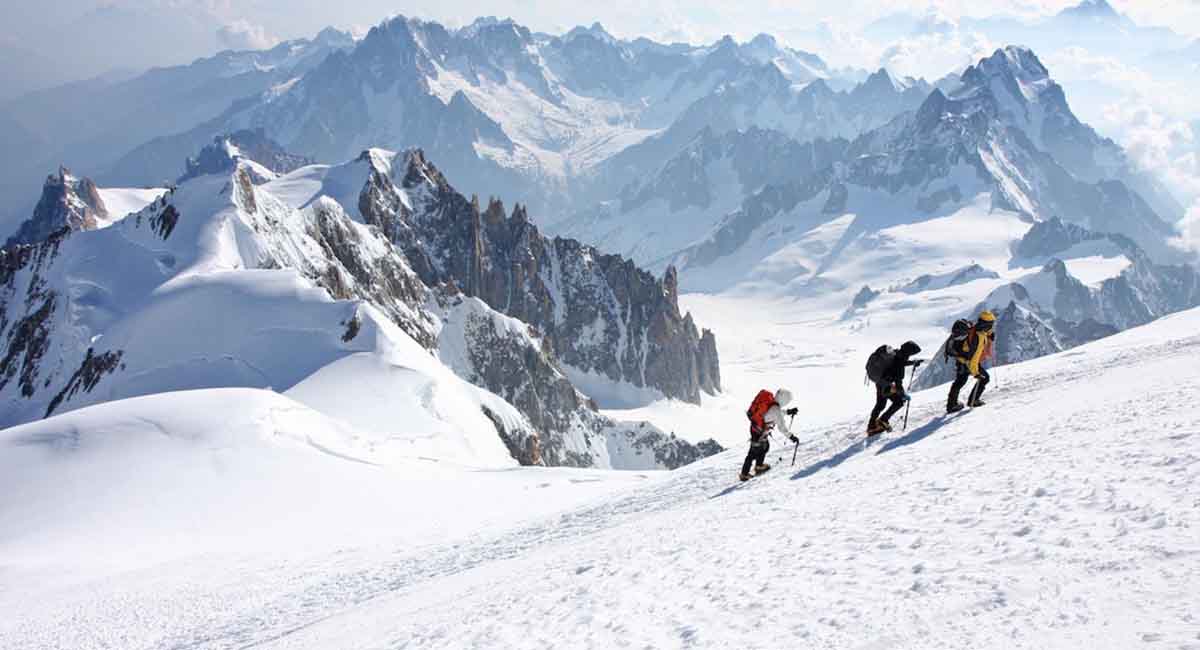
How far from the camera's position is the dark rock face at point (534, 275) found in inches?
5664

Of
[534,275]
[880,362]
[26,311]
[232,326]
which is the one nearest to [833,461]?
[880,362]

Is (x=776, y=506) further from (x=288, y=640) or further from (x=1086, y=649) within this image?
(x=288, y=640)

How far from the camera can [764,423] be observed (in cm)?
2123

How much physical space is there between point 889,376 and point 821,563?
1048 centimetres

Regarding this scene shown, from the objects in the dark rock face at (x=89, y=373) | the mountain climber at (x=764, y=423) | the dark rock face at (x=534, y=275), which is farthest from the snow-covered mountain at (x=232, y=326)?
the dark rock face at (x=534, y=275)

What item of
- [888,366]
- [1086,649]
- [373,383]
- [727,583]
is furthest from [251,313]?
[1086,649]

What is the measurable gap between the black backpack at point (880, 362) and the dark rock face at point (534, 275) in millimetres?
116510

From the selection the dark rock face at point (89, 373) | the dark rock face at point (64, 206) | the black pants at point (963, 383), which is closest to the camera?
the black pants at point (963, 383)

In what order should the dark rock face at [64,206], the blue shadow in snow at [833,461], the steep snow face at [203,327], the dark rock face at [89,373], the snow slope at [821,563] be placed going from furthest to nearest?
1. the dark rock face at [64,206]
2. the dark rock face at [89,373]
3. the steep snow face at [203,327]
4. the blue shadow in snow at [833,461]
5. the snow slope at [821,563]

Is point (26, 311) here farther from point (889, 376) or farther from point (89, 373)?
point (889, 376)

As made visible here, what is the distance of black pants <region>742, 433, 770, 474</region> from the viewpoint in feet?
70.8

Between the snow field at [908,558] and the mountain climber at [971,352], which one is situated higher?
the mountain climber at [971,352]

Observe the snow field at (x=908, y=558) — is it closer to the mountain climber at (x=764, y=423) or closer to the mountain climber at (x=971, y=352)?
the mountain climber at (x=971, y=352)

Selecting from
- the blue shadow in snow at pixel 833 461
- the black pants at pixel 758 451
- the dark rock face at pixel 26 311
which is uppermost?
the dark rock face at pixel 26 311
